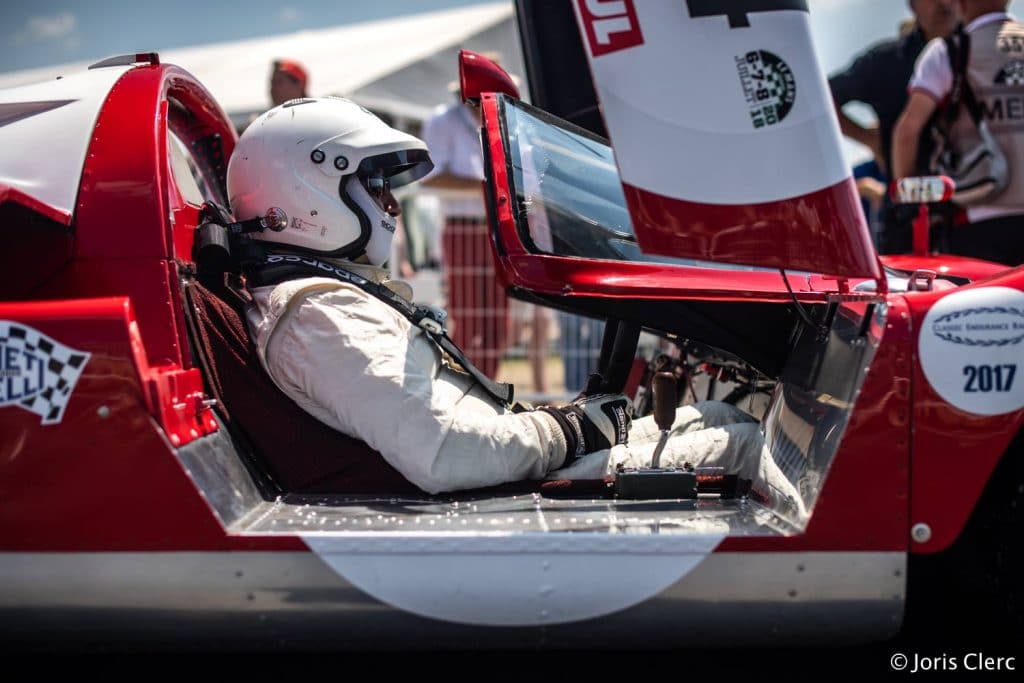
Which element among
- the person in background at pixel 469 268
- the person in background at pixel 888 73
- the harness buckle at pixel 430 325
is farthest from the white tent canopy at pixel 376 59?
the harness buckle at pixel 430 325

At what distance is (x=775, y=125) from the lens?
7.37 feet

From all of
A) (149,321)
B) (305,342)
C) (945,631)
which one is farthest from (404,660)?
(945,631)

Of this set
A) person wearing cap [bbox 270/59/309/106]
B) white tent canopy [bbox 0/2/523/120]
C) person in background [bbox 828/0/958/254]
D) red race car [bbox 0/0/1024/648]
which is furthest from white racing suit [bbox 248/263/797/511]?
white tent canopy [bbox 0/2/523/120]

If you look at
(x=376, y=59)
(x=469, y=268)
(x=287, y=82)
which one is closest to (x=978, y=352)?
(x=287, y=82)

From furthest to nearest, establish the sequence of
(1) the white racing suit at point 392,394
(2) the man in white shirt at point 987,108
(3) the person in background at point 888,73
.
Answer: (3) the person in background at point 888,73 → (2) the man in white shirt at point 987,108 → (1) the white racing suit at point 392,394

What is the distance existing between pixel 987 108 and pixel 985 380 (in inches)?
104

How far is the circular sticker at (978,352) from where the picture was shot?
2232mm

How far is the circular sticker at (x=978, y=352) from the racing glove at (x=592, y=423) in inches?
36.6

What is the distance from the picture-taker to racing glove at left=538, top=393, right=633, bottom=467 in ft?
9.21

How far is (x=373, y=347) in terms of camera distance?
254 centimetres

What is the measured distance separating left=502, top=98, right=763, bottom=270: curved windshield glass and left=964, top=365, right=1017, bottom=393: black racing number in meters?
0.91

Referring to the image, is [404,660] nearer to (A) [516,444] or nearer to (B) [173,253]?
(A) [516,444]

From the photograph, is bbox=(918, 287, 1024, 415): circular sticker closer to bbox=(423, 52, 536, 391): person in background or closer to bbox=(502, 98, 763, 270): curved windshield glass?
bbox=(502, 98, 763, 270): curved windshield glass

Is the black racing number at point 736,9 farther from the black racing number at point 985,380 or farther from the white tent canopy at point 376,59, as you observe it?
the white tent canopy at point 376,59
